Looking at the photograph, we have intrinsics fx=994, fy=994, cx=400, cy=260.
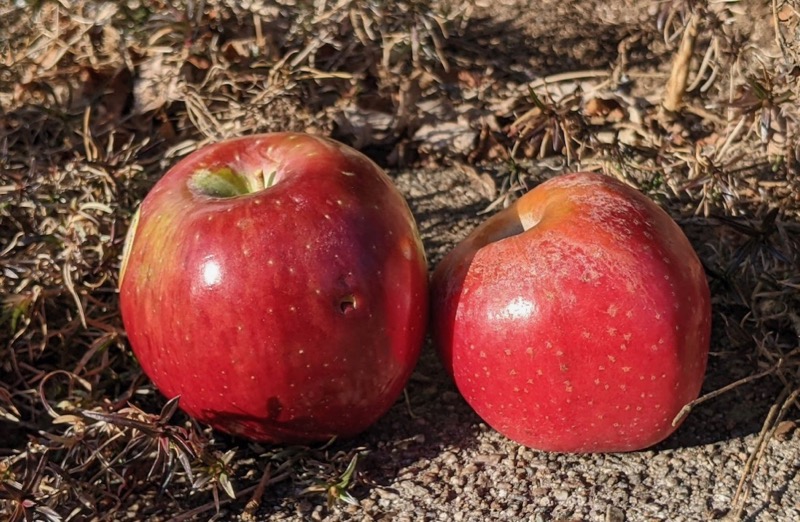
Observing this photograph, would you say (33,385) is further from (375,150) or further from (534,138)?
(534,138)

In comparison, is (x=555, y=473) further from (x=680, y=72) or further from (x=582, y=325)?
(x=680, y=72)

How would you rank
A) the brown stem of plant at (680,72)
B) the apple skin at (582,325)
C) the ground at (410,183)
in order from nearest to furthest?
the apple skin at (582,325), the ground at (410,183), the brown stem of plant at (680,72)

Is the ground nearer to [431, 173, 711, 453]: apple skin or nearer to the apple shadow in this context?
the apple shadow

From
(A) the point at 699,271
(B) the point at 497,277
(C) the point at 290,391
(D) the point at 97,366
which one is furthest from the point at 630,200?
(D) the point at 97,366

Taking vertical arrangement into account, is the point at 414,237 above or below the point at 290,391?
above

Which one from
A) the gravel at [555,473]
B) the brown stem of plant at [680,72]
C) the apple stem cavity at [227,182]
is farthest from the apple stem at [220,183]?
the brown stem of plant at [680,72]

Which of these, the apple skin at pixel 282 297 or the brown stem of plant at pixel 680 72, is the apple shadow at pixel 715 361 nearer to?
the brown stem of plant at pixel 680 72

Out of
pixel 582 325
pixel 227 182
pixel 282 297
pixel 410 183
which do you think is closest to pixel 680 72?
pixel 410 183
